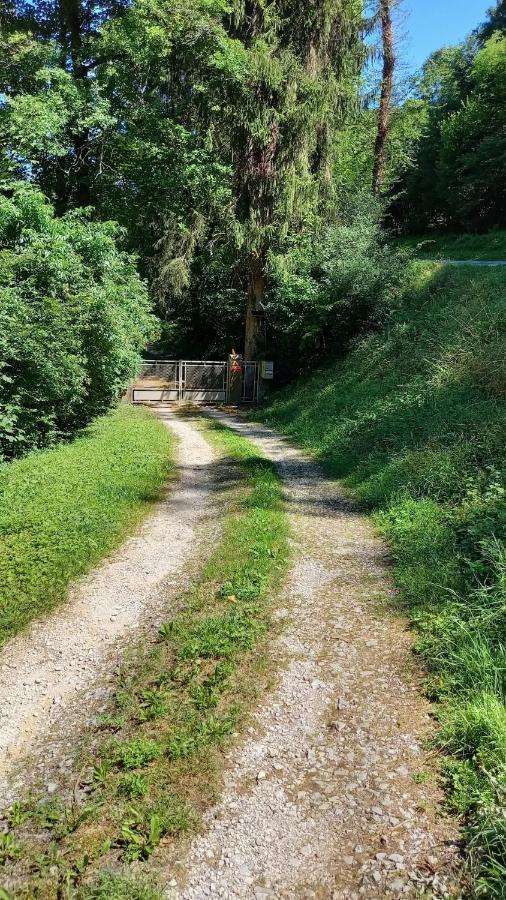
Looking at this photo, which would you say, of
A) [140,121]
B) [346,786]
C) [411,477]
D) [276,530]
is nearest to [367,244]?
[140,121]

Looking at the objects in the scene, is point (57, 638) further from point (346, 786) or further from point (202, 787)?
point (346, 786)

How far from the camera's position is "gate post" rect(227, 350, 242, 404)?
2040cm

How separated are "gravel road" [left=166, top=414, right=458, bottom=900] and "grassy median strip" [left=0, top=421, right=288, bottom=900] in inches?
6.8

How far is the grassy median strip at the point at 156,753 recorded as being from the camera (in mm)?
2639

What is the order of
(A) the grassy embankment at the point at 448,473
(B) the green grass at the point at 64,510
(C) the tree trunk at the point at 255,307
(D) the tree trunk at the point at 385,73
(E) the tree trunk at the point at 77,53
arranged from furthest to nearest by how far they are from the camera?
(D) the tree trunk at the point at 385,73 < (C) the tree trunk at the point at 255,307 < (E) the tree trunk at the point at 77,53 < (B) the green grass at the point at 64,510 < (A) the grassy embankment at the point at 448,473

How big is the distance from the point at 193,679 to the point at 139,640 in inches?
32.9

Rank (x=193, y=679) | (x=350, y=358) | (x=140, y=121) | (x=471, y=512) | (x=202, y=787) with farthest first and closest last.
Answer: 1. (x=140, y=121)
2. (x=350, y=358)
3. (x=471, y=512)
4. (x=193, y=679)
5. (x=202, y=787)

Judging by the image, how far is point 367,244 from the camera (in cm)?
1634

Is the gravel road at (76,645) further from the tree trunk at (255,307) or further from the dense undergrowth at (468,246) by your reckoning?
the dense undergrowth at (468,246)

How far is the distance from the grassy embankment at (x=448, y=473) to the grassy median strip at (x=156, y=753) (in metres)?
1.32

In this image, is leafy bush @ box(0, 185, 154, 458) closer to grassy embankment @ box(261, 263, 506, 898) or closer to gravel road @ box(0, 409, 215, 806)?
gravel road @ box(0, 409, 215, 806)


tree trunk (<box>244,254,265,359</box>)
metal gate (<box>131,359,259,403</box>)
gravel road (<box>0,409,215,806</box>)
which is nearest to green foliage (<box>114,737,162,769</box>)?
gravel road (<box>0,409,215,806</box>)

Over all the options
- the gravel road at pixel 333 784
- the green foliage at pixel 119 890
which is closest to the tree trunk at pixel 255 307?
the gravel road at pixel 333 784

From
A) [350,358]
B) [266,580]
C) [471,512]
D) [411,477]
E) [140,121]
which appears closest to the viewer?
[266,580]
